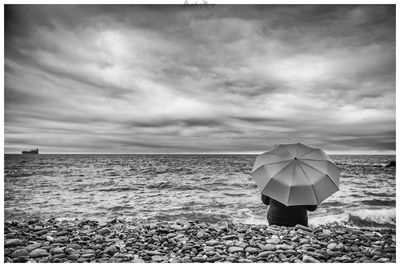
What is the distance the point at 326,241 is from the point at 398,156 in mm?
2968

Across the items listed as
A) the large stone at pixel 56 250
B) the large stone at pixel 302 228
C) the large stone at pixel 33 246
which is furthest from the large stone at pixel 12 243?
the large stone at pixel 302 228

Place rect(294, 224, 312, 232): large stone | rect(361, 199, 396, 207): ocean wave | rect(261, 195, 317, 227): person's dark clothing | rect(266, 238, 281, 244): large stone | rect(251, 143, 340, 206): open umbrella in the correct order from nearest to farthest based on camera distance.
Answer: rect(266, 238, 281, 244): large stone < rect(251, 143, 340, 206): open umbrella < rect(294, 224, 312, 232): large stone < rect(261, 195, 317, 227): person's dark clothing < rect(361, 199, 396, 207): ocean wave

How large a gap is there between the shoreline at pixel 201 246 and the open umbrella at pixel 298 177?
38.3 inches

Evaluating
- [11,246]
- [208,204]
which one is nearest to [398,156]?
[11,246]

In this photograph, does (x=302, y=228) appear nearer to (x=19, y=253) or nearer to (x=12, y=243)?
(x=19, y=253)

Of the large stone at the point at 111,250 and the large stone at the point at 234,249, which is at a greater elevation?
the large stone at the point at 234,249

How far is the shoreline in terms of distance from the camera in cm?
564

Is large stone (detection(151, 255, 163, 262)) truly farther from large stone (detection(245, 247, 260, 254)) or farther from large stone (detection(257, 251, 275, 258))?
large stone (detection(257, 251, 275, 258))

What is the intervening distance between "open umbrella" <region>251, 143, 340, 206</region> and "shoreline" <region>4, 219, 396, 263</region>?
0.97 m

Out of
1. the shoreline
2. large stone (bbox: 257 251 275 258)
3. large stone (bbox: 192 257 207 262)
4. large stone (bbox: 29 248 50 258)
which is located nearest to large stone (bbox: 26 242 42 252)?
the shoreline

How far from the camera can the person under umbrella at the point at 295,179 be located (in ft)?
22.4

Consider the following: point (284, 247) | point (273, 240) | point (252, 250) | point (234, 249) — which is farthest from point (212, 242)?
point (284, 247)

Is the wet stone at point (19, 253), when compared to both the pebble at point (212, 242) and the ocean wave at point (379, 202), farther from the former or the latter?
the ocean wave at point (379, 202)

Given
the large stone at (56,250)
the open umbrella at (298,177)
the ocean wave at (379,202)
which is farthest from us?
the ocean wave at (379,202)
